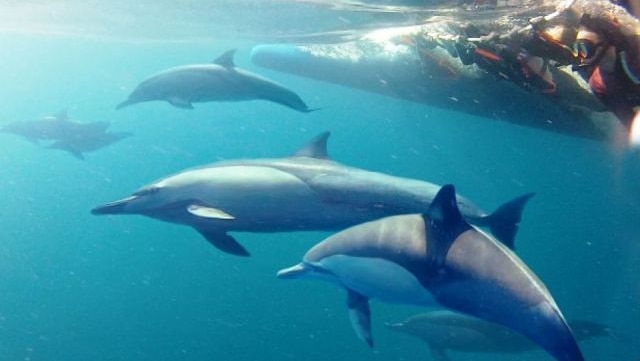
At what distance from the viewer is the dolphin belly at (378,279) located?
4512 millimetres

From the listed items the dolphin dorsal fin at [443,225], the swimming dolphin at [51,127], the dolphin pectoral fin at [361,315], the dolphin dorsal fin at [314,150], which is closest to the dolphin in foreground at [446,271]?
the dolphin dorsal fin at [443,225]

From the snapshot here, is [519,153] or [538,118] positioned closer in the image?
[538,118]

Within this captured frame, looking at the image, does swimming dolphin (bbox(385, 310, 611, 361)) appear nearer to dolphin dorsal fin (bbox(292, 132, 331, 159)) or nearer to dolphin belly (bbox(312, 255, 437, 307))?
dolphin dorsal fin (bbox(292, 132, 331, 159))

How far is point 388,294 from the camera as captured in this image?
190 inches

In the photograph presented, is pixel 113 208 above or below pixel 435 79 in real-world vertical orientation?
above

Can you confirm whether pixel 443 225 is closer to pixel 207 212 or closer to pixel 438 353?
pixel 207 212

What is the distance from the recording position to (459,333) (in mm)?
13125

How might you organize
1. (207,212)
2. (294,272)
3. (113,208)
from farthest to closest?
(113,208) → (207,212) → (294,272)

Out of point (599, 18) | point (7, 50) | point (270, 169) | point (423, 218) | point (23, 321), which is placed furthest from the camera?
point (7, 50)

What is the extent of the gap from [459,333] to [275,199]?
27.2ft

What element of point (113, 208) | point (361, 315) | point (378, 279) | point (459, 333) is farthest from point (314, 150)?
point (459, 333)

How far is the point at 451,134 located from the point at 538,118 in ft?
90.9

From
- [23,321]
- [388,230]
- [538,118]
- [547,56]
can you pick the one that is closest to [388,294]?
[388,230]

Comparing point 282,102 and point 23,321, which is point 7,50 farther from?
point 282,102
